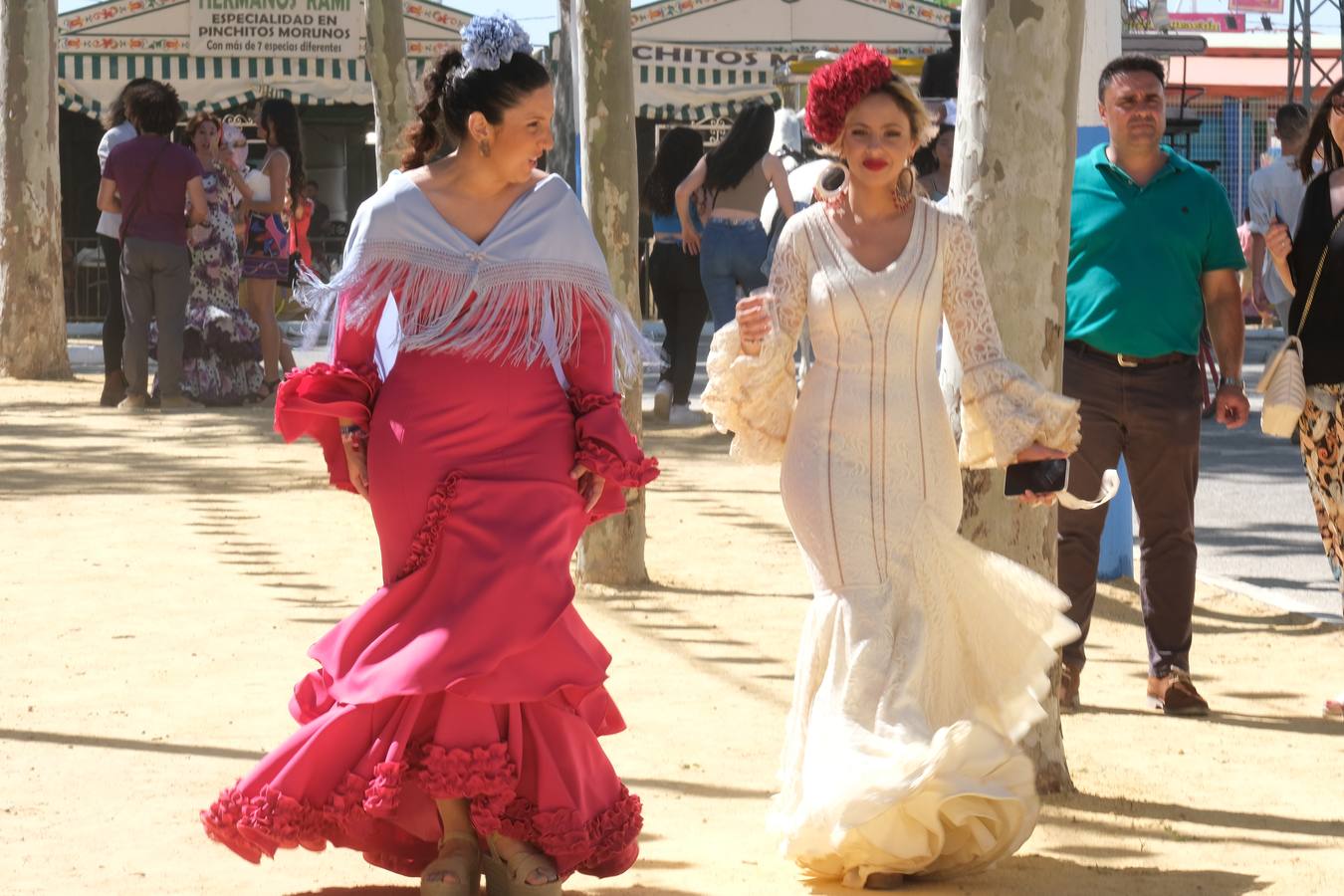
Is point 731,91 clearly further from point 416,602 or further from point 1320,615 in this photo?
point 416,602

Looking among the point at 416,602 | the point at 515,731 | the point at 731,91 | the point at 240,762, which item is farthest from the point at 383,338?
the point at 731,91

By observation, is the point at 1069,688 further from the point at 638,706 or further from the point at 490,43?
the point at 490,43

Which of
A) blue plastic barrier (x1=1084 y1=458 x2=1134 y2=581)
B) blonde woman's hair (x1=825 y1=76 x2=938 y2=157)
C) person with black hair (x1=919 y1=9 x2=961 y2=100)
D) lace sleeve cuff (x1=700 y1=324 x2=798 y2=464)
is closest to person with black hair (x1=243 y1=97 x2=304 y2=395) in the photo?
person with black hair (x1=919 y1=9 x2=961 y2=100)

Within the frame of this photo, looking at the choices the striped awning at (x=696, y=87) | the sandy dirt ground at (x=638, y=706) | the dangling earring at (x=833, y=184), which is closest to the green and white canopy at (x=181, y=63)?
the striped awning at (x=696, y=87)

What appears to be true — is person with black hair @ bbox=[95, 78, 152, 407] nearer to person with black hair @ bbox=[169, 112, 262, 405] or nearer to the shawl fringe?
person with black hair @ bbox=[169, 112, 262, 405]

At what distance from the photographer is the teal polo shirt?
6527mm

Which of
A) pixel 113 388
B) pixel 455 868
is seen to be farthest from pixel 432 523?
pixel 113 388

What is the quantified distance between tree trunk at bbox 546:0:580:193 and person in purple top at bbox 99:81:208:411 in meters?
3.46

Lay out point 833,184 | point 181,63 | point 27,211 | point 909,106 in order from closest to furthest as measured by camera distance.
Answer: point 909,106 < point 833,184 < point 27,211 < point 181,63

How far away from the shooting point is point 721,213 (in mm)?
13375

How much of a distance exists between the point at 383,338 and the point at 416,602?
61cm

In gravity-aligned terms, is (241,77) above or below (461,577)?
above

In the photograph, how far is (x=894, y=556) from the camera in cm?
474

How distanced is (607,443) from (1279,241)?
10.4 feet
